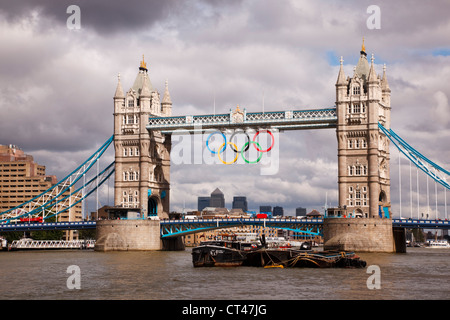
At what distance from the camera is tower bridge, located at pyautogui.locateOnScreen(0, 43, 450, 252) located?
116 meters

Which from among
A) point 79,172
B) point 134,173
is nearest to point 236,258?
point 134,173

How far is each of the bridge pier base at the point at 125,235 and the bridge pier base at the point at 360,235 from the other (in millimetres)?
31523

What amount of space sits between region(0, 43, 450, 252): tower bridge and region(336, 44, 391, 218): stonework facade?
0.16 meters

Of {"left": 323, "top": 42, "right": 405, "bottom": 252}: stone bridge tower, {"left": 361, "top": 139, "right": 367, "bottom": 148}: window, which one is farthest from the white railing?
{"left": 361, "top": 139, "right": 367, "bottom": 148}: window

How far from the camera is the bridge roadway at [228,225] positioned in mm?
113125

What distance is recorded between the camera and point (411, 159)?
117 metres

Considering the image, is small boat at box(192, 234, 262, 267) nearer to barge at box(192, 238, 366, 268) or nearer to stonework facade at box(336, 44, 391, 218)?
barge at box(192, 238, 366, 268)

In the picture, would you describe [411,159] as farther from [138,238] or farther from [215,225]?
[138,238]

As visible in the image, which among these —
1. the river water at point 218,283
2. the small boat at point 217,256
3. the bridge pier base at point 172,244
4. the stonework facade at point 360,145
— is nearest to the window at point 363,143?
the stonework facade at point 360,145

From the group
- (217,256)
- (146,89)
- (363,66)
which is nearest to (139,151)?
(146,89)

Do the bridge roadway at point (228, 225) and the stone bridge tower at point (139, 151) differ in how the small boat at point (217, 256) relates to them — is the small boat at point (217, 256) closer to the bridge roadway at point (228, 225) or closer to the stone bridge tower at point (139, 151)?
the bridge roadway at point (228, 225)

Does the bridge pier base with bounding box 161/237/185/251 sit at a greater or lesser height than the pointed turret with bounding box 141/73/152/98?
lesser

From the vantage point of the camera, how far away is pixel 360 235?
111 m

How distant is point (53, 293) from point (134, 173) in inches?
3205
